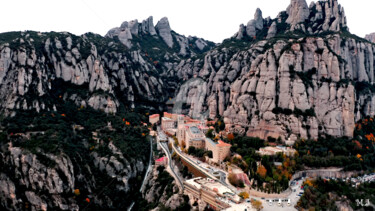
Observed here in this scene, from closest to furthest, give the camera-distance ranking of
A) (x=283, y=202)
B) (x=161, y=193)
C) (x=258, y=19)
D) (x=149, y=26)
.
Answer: (x=283, y=202) → (x=161, y=193) → (x=258, y=19) → (x=149, y=26)

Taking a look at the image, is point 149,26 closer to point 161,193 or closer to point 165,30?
point 165,30

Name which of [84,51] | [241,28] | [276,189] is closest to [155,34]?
[241,28]

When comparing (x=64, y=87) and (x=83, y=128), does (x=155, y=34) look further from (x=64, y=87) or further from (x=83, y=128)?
(x=83, y=128)

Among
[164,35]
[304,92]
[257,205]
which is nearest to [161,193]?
[257,205]

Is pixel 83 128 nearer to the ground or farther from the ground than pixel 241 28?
nearer to the ground

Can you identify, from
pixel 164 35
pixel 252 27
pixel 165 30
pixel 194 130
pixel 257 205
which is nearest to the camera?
pixel 257 205

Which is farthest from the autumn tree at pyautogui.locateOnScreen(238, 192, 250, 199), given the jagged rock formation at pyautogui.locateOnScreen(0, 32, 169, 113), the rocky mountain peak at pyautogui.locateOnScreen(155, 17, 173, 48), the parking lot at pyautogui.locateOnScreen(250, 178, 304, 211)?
the rocky mountain peak at pyautogui.locateOnScreen(155, 17, 173, 48)
